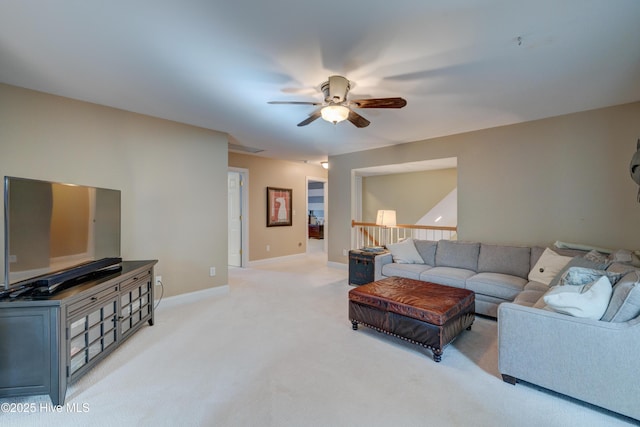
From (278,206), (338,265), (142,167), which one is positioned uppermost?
(142,167)

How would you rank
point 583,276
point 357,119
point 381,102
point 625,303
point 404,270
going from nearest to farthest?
point 625,303, point 583,276, point 381,102, point 357,119, point 404,270

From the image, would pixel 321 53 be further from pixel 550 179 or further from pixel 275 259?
pixel 275 259

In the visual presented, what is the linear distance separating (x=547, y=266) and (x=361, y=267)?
2.39 metres

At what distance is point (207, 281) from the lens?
4.07 metres

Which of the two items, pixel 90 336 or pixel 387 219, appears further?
pixel 387 219

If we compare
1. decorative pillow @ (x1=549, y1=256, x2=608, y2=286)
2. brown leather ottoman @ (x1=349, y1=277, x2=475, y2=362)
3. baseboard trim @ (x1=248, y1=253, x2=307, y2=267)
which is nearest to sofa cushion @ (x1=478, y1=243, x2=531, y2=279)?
decorative pillow @ (x1=549, y1=256, x2=608, y2=286)

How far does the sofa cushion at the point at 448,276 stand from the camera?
3438 mm

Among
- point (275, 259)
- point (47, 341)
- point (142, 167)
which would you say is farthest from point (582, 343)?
point (275, 259)

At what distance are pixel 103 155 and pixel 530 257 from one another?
519cm

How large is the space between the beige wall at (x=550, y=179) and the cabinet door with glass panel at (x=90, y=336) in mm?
4441

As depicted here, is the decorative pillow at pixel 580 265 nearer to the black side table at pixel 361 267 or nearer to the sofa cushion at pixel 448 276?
the sofa cushion at pixel 448 276

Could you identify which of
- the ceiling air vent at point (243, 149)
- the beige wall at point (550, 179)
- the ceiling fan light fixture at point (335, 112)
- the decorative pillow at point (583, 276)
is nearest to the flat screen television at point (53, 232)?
the ceiling fan light fixture at point (335, 112)

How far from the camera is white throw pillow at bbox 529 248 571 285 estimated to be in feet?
9.88

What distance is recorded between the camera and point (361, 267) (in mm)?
4602
